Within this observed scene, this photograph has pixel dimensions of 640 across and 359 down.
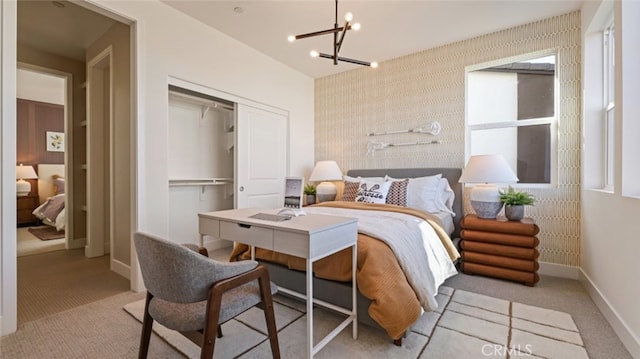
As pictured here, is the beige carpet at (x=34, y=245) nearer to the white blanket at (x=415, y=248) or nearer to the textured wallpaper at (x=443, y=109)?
the textured wallpaper at (x=443, y=109)

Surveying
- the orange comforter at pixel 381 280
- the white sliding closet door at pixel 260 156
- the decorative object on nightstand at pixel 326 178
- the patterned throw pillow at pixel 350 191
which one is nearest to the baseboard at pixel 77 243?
the white sliding closet door at pixel 260 156

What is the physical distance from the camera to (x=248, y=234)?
167cm

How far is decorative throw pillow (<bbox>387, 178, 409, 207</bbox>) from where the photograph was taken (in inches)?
121

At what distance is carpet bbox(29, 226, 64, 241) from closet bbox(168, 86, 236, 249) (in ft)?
8.41

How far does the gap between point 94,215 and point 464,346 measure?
425 cm

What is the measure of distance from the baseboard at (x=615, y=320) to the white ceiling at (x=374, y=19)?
2.63m

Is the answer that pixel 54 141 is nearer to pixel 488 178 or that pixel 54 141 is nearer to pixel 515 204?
pixel 488 178

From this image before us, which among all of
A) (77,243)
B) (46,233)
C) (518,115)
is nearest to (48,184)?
(46,233)

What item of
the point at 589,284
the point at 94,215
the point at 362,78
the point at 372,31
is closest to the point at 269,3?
the point at 372,31

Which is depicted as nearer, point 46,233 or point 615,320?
point 615,320

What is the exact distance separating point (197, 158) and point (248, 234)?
102 inches

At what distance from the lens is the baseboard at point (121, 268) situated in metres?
2.82

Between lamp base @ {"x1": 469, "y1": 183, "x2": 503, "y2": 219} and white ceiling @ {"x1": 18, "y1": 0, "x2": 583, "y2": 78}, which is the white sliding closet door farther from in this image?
lamp base @ {"x1": 469, "y1": 183, "x2": 503, "y2": 219}

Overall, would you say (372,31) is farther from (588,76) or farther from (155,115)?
(155,115)
